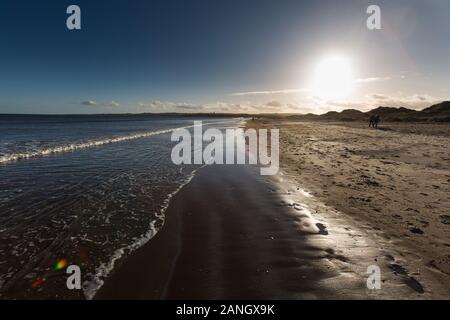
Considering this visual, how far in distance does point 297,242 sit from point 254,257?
1.32 m

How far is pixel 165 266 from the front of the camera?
5.61 meters

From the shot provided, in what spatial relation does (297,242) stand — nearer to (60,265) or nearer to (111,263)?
(111,263)

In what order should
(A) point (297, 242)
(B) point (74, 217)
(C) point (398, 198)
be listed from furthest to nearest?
(C) point (398, 198) → (B) point (74, 217) → (A) point (297, 242)

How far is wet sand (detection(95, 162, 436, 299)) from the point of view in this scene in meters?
4.82

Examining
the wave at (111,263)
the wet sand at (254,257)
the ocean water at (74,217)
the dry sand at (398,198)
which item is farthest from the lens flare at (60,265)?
the dry sand at (398,198)

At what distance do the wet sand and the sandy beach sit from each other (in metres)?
0.02

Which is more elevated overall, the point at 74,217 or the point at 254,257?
the point at 74,217

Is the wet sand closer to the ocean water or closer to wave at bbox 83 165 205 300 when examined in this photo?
wave at bbox 83 165 205 300

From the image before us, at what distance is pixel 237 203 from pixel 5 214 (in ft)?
22.9

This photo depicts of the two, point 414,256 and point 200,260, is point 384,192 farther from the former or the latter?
point 200,260

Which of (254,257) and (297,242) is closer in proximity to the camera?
(254,257)

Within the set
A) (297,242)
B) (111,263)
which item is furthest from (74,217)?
(297,242)

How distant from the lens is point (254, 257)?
6.01 meters
